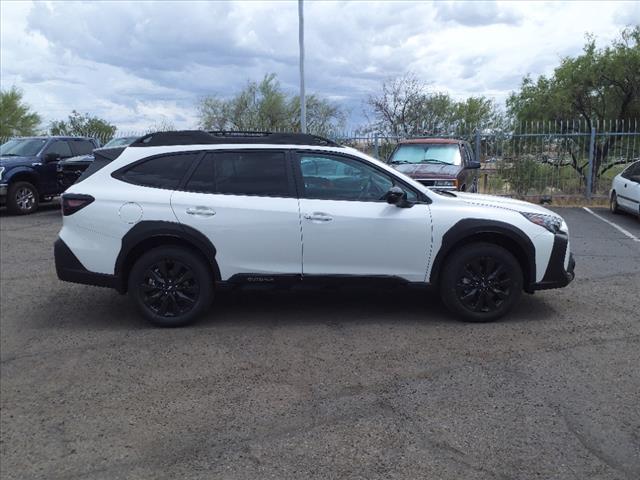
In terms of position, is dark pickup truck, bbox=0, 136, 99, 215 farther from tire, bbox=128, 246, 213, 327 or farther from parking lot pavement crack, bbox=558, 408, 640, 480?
parking lot pavement crack, bbox=558, 408, 640, 480

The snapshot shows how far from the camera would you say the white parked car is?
1248 centimetres

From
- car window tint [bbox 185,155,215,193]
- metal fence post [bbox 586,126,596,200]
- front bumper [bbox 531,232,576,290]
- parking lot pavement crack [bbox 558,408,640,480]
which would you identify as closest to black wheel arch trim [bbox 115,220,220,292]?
car window tint [bbox 185,155,215,193]

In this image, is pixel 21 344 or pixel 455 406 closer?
pixel 455 406

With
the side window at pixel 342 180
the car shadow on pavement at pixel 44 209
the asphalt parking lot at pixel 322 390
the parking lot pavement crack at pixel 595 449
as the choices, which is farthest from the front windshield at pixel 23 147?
the parking lot pavement crack at pixel 595 449

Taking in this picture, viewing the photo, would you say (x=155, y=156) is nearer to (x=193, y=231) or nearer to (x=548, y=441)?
(x=193, y=231)

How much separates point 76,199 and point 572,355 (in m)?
4.54

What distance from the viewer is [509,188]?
56.4 feet

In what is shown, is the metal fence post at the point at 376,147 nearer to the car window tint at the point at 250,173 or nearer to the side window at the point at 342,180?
the side window at the point at 342,180

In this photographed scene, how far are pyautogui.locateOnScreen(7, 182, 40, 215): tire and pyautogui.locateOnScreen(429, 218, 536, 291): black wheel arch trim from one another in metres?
11.8

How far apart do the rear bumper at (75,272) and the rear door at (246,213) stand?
0.90 m

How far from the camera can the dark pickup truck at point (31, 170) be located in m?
13.8

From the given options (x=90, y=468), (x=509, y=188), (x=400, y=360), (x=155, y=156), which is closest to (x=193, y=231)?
(x=155, y=156)

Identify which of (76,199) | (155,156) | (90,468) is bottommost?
(90,468)

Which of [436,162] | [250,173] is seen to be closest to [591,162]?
[436,162]
